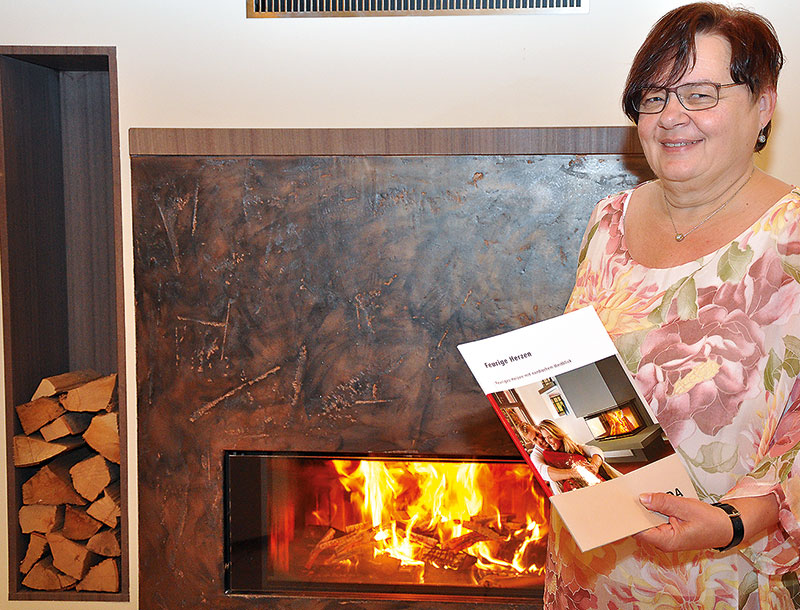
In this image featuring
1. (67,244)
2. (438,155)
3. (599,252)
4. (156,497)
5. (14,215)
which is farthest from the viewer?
(67,244)

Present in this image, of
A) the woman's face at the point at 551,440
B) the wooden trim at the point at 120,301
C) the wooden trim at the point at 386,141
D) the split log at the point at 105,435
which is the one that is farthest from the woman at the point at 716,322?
the split log at the point at 105,435

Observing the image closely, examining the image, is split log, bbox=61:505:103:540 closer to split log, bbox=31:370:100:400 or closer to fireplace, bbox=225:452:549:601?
split log, bbox=31:370:100:400

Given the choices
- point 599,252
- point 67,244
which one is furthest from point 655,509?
point 67,244

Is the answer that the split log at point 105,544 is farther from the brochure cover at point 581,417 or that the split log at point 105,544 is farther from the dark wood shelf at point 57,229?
the brochure cover at point 581,417

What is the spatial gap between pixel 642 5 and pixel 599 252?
40.3 inches

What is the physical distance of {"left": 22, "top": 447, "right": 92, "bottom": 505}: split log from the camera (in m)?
2.30

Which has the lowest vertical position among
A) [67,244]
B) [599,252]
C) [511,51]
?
[599,252]

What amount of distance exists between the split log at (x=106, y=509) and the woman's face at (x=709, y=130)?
1.85 meters

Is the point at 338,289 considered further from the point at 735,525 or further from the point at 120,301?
the point at 735,525

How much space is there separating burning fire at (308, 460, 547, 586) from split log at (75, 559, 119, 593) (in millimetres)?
815

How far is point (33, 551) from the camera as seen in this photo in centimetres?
232

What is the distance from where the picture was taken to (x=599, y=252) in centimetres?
126

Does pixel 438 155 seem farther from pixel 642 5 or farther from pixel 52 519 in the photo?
pixel 52 519

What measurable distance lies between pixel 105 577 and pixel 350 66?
1623mm
